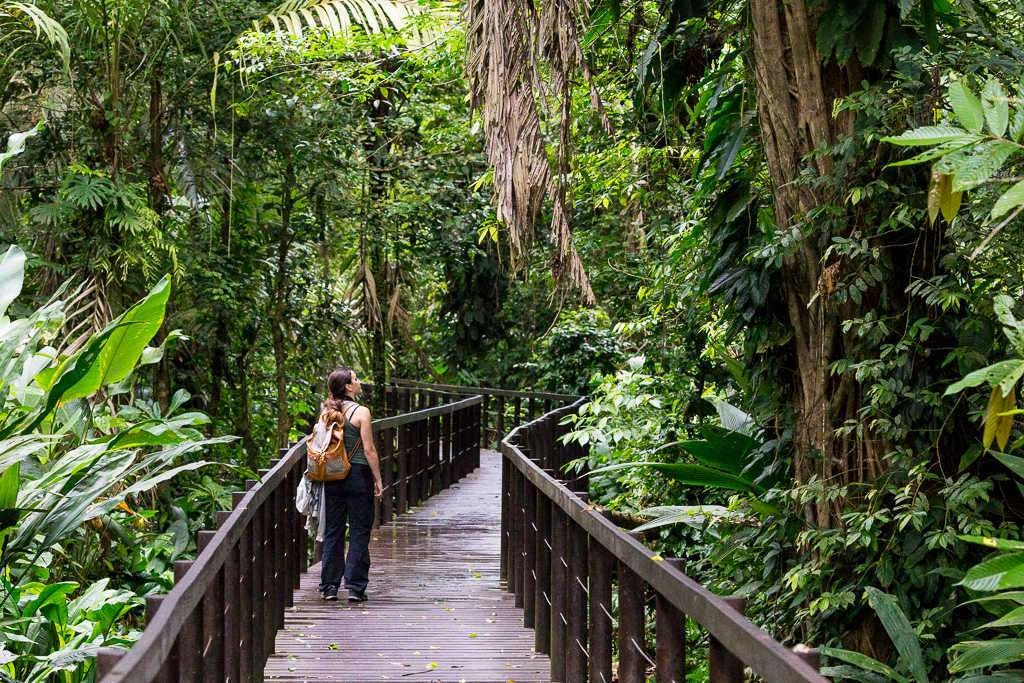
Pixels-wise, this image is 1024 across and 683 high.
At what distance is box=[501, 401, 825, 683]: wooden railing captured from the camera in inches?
98.9

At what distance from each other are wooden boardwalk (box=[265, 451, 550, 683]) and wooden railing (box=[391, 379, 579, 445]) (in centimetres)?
626

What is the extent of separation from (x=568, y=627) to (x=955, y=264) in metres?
2.14

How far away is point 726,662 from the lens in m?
2.66

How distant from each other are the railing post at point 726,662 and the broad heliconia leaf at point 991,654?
4.19 feet

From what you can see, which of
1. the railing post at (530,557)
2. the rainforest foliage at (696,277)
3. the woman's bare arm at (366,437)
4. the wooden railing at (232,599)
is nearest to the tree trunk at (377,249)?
the rainforest foliage at (696,277)

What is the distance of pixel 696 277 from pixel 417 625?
8.57 feet

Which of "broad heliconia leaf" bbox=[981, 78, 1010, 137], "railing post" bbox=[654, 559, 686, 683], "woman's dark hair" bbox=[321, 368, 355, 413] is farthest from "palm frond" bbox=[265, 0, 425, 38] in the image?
"broad heliconia leaf" bbox=[981, 78, 1010, 137]

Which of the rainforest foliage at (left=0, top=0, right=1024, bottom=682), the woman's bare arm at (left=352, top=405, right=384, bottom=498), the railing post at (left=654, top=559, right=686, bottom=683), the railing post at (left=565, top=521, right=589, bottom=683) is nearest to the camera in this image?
the railing post at (left=654, top=559, right=686, bottom=683)

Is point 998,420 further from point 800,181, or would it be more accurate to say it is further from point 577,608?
point 577,608

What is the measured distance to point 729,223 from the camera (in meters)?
5.57

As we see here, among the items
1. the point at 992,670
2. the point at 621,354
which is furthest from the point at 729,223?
the point at 621,354

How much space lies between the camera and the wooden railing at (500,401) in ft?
55.6

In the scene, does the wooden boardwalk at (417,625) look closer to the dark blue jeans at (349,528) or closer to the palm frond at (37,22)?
the dark blue jeans at (349,528)

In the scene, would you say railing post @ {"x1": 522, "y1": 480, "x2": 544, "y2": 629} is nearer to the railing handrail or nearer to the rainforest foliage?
the rainforest foliage
